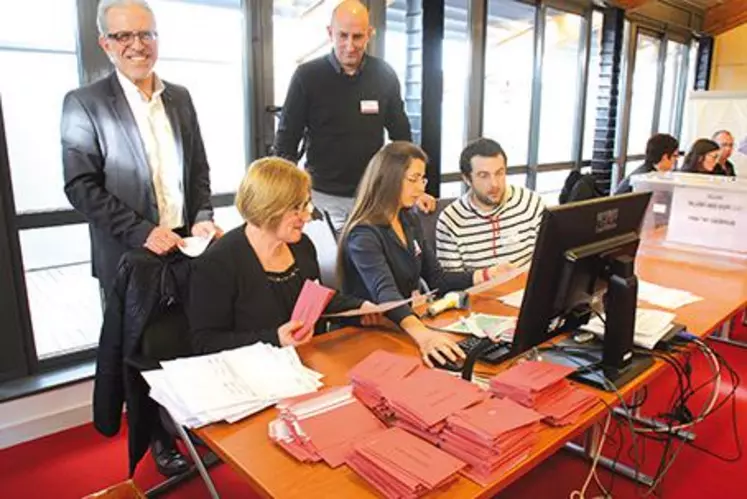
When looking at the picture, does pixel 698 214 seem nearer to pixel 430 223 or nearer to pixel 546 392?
pixel 430 223

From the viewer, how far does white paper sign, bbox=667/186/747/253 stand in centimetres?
262

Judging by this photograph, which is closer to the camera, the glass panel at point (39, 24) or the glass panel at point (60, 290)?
the glass panel at point (39, 24)

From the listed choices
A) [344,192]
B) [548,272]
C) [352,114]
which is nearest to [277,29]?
[352,114]

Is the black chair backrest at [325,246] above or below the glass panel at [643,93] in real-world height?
below

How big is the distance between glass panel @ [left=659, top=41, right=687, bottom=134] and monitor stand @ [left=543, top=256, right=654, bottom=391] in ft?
23.1

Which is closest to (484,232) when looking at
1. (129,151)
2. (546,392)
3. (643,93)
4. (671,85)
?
(546,392)

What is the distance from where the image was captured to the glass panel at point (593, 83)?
5761mm

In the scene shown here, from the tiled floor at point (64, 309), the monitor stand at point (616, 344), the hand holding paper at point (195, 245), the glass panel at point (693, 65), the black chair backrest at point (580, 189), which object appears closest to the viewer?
the monitor stand at point (616, 344)

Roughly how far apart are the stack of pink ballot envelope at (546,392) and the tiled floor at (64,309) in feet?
7.10

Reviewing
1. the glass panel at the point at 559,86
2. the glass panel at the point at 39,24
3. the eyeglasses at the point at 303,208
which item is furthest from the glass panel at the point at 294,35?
the glass panel at the point at 559,86

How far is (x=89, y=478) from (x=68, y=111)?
131 centimetres

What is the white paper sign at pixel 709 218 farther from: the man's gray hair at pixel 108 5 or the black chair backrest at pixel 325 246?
the man's gray hair at pixel 108 5

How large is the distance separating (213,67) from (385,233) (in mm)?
1523

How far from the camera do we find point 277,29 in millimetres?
3129
